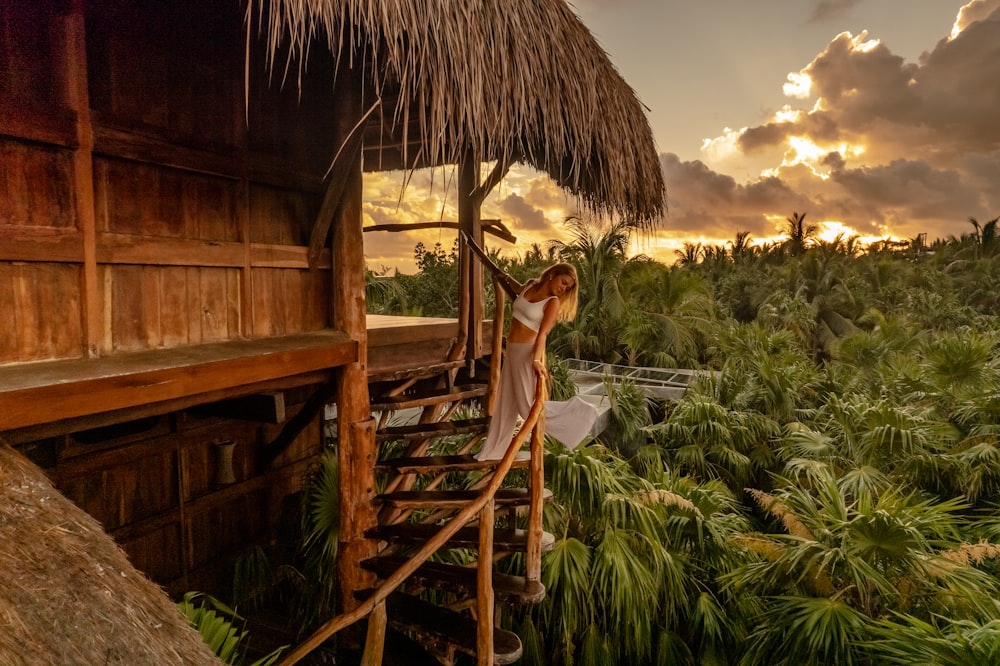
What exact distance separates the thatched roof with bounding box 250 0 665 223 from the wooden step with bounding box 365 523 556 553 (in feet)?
7.62

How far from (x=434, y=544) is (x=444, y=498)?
0.35 metres

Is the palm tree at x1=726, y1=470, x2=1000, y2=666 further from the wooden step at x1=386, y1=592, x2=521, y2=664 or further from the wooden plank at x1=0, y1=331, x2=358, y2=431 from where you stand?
the wooden plank at x1=0, y1=331, x2=358, y2=431

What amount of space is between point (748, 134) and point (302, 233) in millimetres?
14339

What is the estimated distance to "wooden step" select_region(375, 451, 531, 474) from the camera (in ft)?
11.7

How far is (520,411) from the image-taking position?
363 centimetres

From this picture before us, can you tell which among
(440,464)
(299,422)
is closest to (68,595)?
(440,464)

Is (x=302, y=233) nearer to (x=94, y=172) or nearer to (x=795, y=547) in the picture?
(x=94, y=172)

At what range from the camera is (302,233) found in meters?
3.50

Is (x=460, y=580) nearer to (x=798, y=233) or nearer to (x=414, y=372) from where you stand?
(x=414, y=372)

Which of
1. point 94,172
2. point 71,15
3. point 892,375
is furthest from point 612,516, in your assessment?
point 892,375

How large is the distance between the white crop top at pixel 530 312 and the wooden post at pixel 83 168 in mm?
2192

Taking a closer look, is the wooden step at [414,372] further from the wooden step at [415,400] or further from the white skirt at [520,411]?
the white skirt at [520,411]

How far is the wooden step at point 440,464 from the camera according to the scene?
3.57 m

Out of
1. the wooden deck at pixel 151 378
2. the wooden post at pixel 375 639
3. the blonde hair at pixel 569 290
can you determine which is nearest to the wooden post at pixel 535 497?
the blonde hair at pixel 569 290
